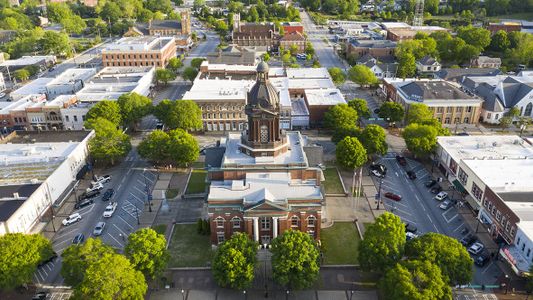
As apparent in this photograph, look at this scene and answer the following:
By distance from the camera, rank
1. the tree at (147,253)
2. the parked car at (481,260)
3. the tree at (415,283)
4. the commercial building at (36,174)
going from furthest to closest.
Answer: the commercial building at (36,174) < the parked car at (481,260) < the tree at (147,253) < the tree at (415,283)

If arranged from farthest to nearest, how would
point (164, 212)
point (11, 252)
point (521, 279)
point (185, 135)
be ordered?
point (185, 135) < point (164, 212) < point (521, 279) < point (11, 252)

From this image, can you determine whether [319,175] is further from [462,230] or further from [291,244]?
[462,230]

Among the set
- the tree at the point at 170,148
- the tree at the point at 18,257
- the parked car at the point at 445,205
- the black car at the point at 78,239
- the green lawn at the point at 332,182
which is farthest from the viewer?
the tree at the point at 170,148

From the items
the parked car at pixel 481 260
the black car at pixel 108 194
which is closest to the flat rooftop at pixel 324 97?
the black car at pixel 108 194

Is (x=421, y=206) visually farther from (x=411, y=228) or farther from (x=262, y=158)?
(x=262, y=158)

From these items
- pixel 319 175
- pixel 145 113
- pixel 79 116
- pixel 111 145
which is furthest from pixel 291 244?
pixel 79 116

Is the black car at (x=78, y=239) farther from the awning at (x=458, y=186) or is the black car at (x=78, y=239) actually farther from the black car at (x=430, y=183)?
the awning at (x=458, y=186)

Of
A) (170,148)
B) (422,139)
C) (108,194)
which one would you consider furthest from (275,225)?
(422,139)
